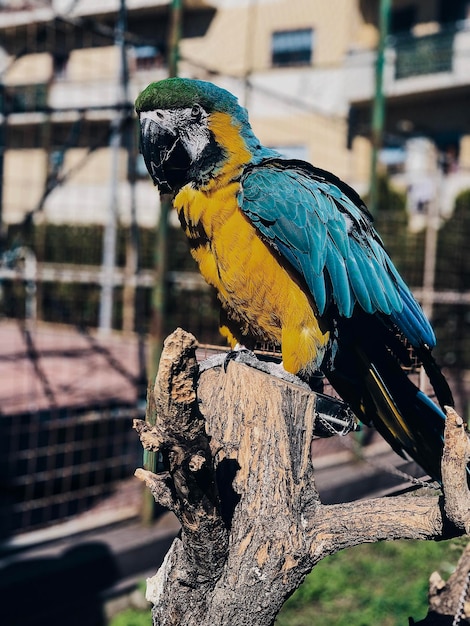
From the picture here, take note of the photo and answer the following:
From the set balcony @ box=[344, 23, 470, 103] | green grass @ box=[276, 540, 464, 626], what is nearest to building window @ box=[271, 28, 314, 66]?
balcony @ box=[344, 23, 470, 103]

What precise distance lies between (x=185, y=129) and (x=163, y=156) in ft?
0.23

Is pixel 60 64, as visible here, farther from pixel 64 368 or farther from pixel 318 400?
pixel 318 400

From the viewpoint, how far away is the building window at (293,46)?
8.88 meters

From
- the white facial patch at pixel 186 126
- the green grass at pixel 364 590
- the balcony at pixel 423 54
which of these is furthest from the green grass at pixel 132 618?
the balcony at pixel 423 54

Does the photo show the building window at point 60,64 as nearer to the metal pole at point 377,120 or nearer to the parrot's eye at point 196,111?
the metal pole at point 377,120

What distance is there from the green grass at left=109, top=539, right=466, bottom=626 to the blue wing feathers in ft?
4.45

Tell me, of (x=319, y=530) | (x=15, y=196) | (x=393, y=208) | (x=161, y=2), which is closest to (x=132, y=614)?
(x=319, y=530)

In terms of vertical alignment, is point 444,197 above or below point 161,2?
below

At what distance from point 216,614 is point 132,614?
181 cm

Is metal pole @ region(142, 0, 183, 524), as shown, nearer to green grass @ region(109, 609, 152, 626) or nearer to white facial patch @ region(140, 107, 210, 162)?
green grass @ region(109, 609, 152, 626)

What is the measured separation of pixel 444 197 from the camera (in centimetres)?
903

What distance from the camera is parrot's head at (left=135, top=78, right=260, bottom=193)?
4.46 ft

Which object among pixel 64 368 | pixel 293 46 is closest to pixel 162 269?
pixel 64 368

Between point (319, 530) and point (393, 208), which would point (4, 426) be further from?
point (393, 208)
